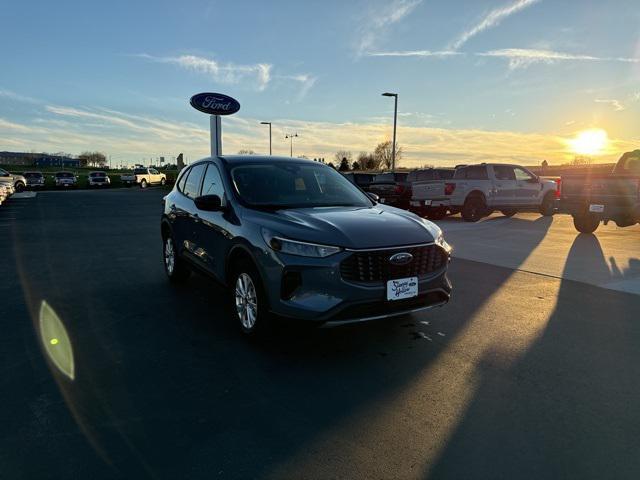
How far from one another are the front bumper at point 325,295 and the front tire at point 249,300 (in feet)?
0.60

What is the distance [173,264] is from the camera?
6.62m

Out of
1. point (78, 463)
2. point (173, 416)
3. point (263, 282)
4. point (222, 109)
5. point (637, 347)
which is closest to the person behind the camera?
point (78, 463)

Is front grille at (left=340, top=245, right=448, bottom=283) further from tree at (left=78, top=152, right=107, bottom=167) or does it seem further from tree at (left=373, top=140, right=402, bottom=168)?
tree at (left=78, top=152, right=107, bottom=167)

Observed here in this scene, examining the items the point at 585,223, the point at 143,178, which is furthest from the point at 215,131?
the point at 143,178

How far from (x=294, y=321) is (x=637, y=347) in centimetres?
315

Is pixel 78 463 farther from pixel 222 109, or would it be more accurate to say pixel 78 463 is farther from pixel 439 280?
pixel 222 109

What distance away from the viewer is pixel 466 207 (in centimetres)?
1549

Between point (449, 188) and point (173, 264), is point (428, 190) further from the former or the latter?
point (173, 264)

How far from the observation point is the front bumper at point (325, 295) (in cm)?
375

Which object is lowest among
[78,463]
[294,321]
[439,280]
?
[78,463]

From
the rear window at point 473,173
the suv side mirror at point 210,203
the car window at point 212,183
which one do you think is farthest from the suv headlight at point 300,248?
the rear window at point 473,173

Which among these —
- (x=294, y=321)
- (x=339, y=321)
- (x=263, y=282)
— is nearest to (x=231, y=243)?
(x=263, y=282)

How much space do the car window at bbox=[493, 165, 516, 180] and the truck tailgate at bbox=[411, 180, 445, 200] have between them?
73.0 inches

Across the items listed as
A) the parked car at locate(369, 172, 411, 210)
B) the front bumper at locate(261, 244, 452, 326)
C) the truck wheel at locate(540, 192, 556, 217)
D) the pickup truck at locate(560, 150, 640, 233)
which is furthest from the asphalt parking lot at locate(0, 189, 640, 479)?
the parked car at locate(369, 172, 411, 210)
